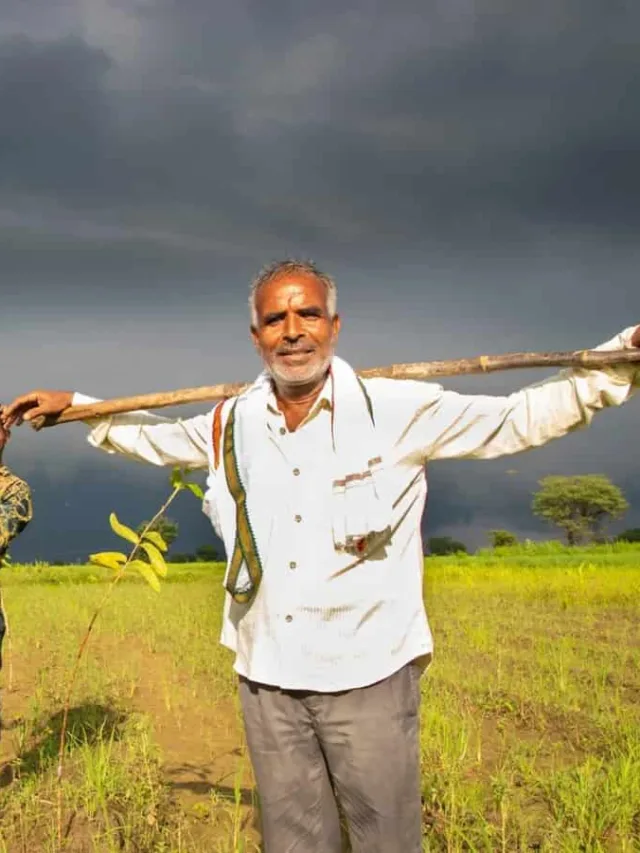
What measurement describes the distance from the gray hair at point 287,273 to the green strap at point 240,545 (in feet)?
1.45

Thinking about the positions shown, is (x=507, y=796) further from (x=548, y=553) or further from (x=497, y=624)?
(x=548, y=553)

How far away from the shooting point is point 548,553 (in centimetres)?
2281

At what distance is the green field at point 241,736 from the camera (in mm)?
3896

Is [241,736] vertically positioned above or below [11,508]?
below

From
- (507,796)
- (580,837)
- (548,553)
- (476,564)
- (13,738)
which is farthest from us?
(548,553)

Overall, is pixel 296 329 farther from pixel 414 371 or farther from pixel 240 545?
pixel 240 545

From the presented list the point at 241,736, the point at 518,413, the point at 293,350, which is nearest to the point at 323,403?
the point at 293,350

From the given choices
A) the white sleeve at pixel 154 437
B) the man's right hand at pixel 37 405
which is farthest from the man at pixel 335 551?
the man's right hand at pixel 37 405

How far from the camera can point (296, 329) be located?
264 cm

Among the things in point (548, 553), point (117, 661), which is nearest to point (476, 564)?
point (548, 553)

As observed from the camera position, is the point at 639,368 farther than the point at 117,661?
No

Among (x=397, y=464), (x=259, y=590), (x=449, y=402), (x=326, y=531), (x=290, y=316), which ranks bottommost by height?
(x=259, y=590)

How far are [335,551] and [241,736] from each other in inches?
135

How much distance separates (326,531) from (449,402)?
0.52 meters
